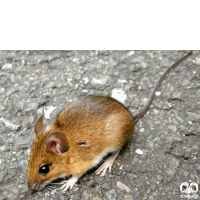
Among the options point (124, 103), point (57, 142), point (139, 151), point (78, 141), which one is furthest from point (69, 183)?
point (124, 103)

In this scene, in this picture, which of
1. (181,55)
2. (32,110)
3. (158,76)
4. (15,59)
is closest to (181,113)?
(158,76)

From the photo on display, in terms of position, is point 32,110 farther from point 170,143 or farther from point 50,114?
point 170,143

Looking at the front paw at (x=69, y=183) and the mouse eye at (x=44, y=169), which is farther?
the front paw at (x=69, y=183)

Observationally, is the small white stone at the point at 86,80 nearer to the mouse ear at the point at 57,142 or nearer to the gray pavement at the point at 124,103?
the gray pavement at the point at 124,103

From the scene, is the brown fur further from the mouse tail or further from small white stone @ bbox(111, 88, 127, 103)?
small white stone @ bbox(111, 88, 127, 103)

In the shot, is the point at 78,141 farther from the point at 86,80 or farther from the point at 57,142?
the point at 86,80

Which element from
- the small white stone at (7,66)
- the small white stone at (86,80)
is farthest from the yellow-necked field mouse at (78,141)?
the small white stone at (7,66)

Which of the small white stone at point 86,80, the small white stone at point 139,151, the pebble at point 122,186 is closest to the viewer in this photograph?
the pebble at point 122,186
